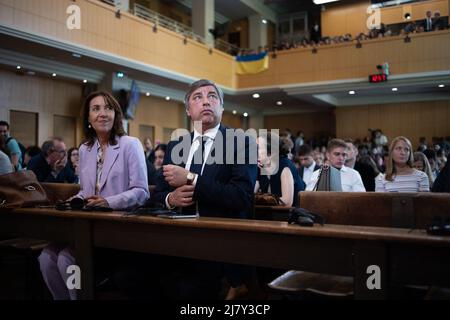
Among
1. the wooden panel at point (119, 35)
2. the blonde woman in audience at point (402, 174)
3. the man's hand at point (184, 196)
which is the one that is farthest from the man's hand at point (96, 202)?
the wooden panel at point (119, 35)

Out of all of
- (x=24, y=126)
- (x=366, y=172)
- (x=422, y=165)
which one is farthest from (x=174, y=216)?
(x=24, y=126)

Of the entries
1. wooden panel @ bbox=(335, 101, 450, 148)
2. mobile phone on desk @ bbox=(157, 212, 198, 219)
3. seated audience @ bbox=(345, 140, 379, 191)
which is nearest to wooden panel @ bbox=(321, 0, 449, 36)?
wooden panel @ bbox=(335, 101, 450, 148)

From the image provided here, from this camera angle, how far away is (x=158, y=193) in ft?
7.61

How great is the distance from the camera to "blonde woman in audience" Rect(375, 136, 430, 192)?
3814 mm

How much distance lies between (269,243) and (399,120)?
46.6ft

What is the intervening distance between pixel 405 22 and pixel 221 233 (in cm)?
1419

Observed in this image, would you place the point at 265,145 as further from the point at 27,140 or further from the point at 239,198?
the point at 27,140

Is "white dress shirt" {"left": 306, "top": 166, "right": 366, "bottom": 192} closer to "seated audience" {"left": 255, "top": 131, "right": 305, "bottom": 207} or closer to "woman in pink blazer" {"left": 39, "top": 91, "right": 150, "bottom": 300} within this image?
→ "seated audience" {"left": 255, "top": 131, "right": 305, "bottom": 207}

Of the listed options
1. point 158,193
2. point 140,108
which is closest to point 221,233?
point 158,193

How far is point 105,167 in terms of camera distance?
2.54 m

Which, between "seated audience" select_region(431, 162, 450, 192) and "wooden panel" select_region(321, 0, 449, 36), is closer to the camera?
"seated audience" select_region(431, 162, 450, 192)

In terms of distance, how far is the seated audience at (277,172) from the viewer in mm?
3547

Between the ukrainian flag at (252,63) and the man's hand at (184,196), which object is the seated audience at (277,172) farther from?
the ukrainian flag at (252,63)

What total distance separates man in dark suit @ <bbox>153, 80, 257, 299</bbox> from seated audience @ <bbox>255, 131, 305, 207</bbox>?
139 cm
